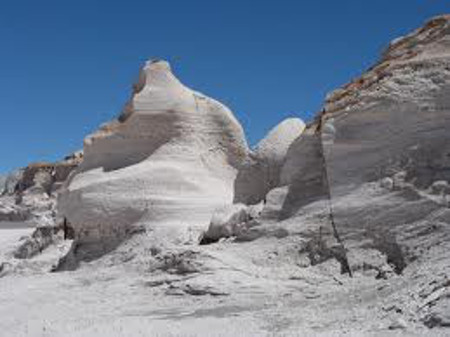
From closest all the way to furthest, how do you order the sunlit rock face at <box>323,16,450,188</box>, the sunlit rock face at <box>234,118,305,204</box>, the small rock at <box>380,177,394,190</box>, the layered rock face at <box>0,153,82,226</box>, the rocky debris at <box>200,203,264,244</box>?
the sunlit rock face at <box>323,16,450,188</box> → the small rock at <box>380,177,394,190</box> → the rocky debris at <box>200,203,264,244</box> → the sunlit rock face at <box>234,118,305,204</box> → the layered rock face at <box>0,153,82,226</box>

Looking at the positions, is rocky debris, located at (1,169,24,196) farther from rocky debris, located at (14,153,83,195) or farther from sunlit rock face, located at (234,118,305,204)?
sunlit rock face, located at (234,118,305,204)

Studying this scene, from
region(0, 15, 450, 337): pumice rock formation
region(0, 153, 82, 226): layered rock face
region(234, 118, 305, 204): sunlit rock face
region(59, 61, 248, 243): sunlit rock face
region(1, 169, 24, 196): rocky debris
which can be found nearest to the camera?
region(0, 15, 450, 337): pumice rock formation

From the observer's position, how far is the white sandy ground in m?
7.98

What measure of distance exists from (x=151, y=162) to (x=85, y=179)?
1.68 m

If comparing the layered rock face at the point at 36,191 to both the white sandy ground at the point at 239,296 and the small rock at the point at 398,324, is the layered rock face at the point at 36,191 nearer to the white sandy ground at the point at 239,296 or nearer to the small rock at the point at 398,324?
the white sandy ground at the point at 239,296

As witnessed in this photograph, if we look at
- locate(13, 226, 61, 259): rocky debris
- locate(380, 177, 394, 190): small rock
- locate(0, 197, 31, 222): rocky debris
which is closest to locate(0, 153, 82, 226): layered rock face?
locate(0, 197, 31, 222): rocky debris

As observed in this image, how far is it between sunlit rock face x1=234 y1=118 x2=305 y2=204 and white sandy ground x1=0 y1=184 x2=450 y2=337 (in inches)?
103

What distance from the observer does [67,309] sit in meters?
10.8

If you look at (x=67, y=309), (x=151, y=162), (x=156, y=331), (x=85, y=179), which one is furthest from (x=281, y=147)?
(x=156, y=331)

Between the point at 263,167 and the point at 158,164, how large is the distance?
307 cm

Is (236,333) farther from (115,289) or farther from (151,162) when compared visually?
(151,162)

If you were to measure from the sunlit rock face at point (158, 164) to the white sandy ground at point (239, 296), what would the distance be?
7.05 feet

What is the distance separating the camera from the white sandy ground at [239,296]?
26.2 ft

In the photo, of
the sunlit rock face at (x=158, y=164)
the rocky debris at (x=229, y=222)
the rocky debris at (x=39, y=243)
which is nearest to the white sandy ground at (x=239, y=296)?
the rocky debris at (x=229, y=222)
